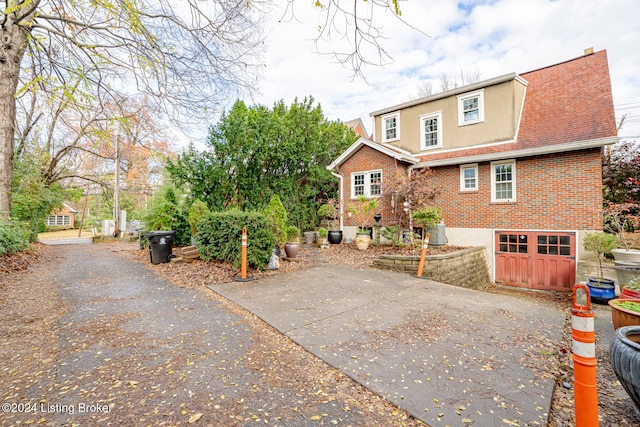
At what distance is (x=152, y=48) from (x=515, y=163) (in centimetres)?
1090

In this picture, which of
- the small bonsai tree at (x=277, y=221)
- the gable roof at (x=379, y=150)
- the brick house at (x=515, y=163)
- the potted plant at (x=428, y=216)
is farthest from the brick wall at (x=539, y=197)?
the small bonsai tree at (x=277, y=221)

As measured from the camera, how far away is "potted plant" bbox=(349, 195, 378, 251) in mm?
10703

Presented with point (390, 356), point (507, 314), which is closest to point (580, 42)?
point (507, 314)

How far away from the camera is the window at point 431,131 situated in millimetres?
12045

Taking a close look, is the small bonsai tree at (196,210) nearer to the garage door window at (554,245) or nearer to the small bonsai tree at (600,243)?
the garage door window at (554,245)

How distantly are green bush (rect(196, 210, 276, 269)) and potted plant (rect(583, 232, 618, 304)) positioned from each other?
7.49m

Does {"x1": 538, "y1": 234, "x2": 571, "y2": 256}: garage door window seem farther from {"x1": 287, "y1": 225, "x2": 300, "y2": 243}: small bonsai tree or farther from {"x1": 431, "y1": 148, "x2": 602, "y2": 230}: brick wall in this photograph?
{"x1": 287, "y1": 225, "x2": 300, "y2": 243}: small bonsai tree

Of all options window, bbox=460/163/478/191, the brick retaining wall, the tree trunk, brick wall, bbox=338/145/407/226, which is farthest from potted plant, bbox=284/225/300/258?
the tree trunk

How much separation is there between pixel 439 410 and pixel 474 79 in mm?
25308

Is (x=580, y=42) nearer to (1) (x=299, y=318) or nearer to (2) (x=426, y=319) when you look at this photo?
(2) (x=426, y=319)

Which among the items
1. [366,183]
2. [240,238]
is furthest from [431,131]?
[240,238]

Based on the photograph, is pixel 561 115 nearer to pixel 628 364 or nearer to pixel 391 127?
pixel 391 127

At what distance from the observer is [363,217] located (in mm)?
11664

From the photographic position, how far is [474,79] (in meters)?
21.4
